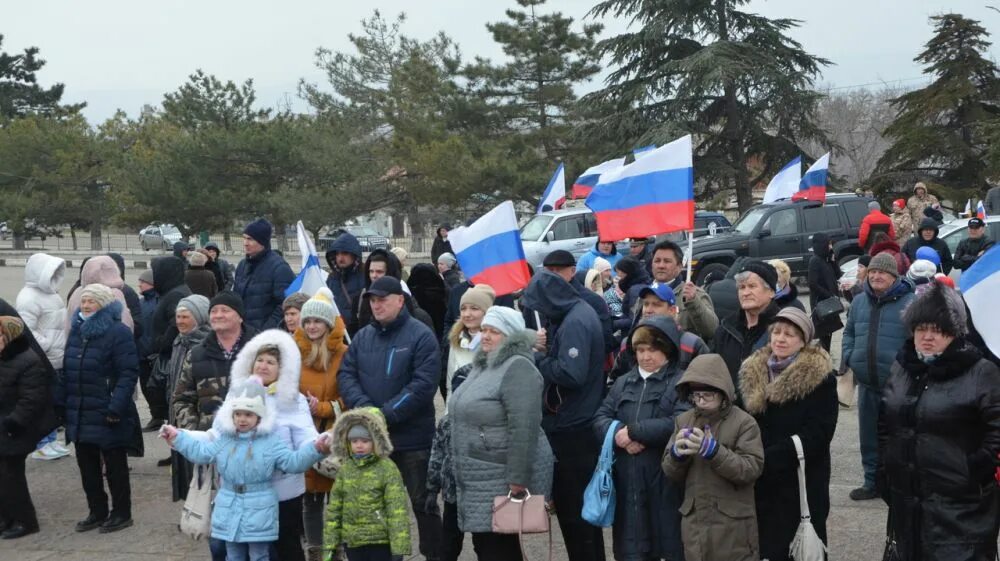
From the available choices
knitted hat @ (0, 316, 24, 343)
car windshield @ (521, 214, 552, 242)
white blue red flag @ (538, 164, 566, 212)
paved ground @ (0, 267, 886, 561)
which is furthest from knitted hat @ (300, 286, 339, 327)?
car windshield @ (521, 214, 552, 242)

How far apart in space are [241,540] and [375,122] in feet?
145

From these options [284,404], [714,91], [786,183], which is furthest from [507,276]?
[714,91]

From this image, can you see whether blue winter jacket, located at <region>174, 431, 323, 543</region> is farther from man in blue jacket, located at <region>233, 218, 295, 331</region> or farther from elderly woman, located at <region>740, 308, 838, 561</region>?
man in blue jacket, located at <region>233, 218, 295, 331</region>

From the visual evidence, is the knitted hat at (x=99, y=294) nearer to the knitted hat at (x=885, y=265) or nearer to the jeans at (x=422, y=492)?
the jeans at (x=422, y=492)

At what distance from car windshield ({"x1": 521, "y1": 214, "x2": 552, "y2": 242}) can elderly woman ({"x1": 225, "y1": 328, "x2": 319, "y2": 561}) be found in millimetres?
16796

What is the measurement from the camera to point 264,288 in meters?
8.49

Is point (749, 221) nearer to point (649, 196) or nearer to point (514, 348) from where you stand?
point (649, 196)

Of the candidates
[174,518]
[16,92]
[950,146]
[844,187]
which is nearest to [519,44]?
[844,187]

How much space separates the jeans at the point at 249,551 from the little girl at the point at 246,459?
1 centimetres

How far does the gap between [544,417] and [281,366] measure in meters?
1.50

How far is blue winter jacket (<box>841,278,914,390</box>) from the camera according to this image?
6875 mm

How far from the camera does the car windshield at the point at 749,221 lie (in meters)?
20.0

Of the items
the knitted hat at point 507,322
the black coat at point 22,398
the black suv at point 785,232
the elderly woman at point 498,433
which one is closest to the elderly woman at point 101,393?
the black coat at point 22,398

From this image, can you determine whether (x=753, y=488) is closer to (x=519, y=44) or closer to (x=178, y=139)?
(x=519, y=44)
